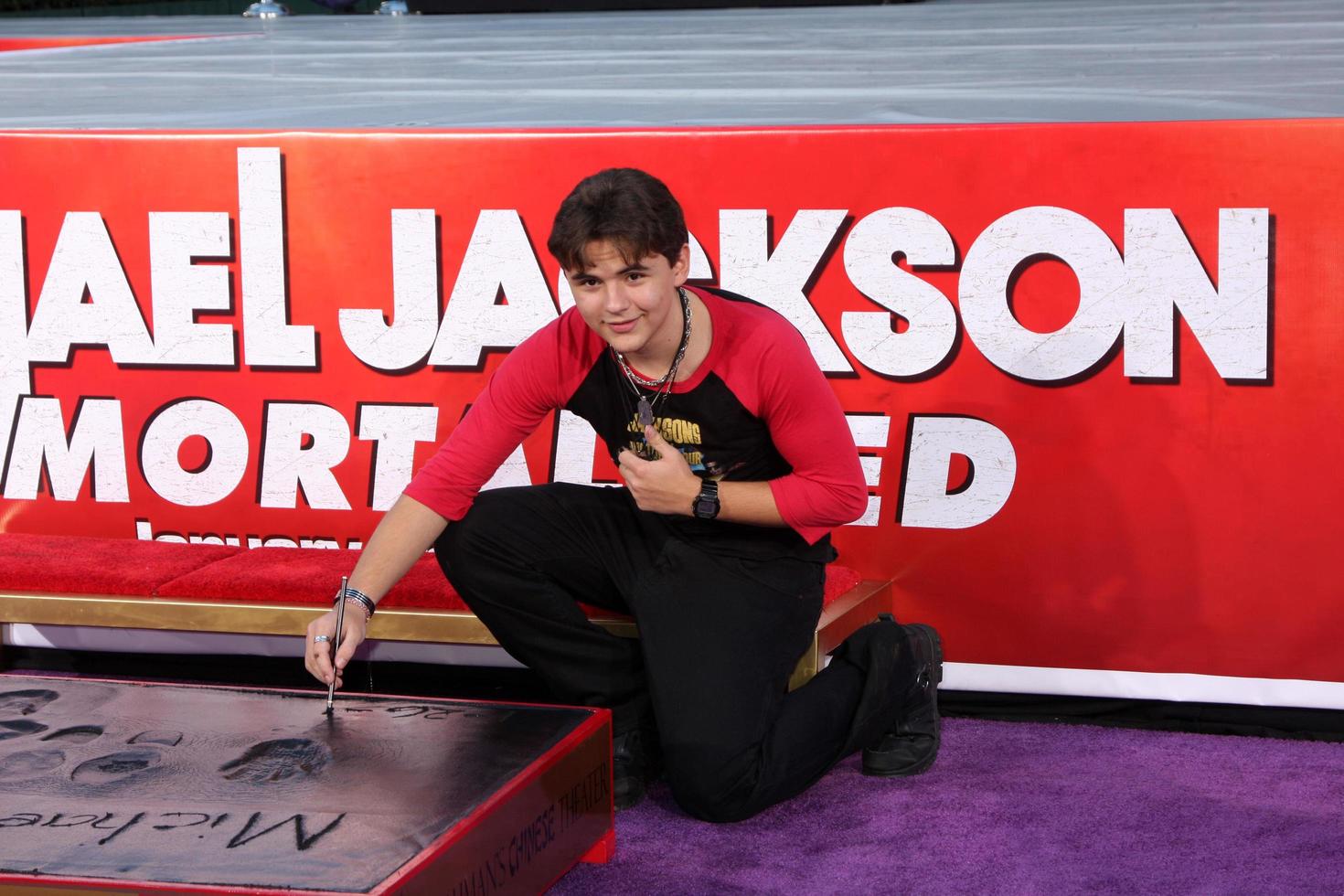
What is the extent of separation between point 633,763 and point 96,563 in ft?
3.01

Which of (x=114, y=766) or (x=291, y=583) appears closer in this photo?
(x=114, y=766)

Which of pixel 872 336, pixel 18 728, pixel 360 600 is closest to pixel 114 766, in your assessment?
pixel 18 728

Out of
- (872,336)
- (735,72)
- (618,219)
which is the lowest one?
(872,336)

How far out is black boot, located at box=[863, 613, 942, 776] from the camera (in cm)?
196

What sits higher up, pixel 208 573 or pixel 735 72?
pixel 735 72

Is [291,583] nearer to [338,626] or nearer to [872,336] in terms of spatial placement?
[338,626]

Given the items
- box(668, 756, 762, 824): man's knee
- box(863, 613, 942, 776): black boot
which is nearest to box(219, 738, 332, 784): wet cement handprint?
box(668, 756, 762, 824): man's knee

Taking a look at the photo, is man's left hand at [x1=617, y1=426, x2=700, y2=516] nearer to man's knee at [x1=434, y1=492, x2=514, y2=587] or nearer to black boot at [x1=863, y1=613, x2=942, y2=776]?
man's knee at [x1=434, y1=492, x2=514, y2=587]

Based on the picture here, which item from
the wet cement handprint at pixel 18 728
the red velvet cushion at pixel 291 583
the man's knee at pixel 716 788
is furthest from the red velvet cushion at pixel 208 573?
the wet cement handprint at pixel 18 728

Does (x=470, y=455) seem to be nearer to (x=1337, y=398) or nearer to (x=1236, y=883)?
(x=1236, y=883)

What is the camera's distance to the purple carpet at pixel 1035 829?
1665mm

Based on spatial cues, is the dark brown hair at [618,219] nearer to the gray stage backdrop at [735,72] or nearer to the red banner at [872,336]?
the red banner at [872,336]

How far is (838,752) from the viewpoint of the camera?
1875 mm

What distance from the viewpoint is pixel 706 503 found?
177 centimetres
